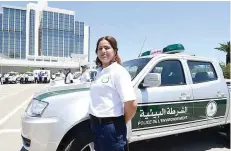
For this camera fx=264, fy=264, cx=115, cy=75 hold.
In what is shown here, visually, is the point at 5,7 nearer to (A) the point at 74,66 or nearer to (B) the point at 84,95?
A: (A) the point at 74,66

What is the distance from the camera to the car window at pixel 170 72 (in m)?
4.10

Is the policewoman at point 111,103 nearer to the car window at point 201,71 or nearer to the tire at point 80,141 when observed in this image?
the tire at point 80,141

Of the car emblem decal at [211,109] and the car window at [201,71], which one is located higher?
the car window at [201,71]

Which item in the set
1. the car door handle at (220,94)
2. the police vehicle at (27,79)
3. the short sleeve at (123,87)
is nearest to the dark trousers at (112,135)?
the short sleeve at (123,87)

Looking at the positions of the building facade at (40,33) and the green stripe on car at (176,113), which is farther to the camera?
the building facade at (40,33)

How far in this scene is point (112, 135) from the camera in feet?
7.57

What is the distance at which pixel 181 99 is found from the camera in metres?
4.08

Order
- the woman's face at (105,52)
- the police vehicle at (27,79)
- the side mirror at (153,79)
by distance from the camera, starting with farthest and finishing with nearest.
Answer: the police vehicle at (27,79) < the side mirror at (153,79) < the woman's face at (105,52)

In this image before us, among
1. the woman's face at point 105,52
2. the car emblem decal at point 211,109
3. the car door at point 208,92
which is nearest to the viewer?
the woman's face at point 105,52

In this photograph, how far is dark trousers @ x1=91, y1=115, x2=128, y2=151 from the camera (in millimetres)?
2316

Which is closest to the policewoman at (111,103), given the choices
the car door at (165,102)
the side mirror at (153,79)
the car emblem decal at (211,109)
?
the side mirror at (153,79)

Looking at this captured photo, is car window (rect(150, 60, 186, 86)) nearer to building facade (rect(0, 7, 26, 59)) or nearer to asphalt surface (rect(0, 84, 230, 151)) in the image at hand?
asphalt surface (rect(0, 84, 230, 151))

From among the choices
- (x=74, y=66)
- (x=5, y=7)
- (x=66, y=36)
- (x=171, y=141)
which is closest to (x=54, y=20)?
(x=66, y=36)

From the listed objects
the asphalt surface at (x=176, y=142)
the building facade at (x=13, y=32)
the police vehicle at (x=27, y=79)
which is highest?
the building facade at (x=13, y=32)
